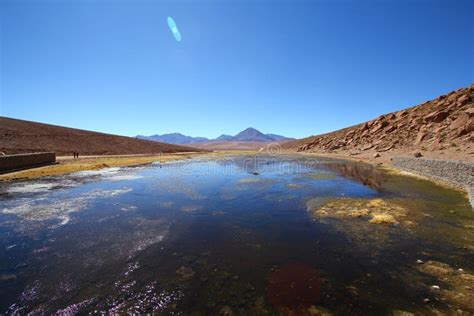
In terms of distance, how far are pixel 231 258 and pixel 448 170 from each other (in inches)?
659

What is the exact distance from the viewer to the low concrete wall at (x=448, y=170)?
41.4 feet

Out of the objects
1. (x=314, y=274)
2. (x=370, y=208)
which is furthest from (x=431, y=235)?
(x=314, y=274)

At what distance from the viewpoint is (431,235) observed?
23.9 feet

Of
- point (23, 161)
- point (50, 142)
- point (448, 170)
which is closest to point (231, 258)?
point (448, 170)

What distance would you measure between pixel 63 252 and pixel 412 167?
82.7ft

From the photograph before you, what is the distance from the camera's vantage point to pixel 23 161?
23.6 metres

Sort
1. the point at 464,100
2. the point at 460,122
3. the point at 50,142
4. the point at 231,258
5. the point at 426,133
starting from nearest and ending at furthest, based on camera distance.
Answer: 1. the point at 231,258
2. the point at 460,122
3. the point at 426,133
4. the point at 464,100
5. the point at 50,142

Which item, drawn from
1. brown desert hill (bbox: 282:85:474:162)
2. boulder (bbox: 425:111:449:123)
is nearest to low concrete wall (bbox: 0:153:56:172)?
brown desert hill (bbox: 282:85:474:162)

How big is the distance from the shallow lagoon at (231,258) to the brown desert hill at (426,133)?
16696mm

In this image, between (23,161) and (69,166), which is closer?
A: (23,161)

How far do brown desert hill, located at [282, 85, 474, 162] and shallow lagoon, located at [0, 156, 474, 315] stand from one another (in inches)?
657

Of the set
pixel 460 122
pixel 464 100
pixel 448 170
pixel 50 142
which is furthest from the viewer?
pixel 50 142

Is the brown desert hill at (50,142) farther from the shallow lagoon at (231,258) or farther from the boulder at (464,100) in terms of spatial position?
the boulder at (464,100)

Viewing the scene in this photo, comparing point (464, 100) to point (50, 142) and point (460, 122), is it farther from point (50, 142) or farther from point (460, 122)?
point (50, 142)
